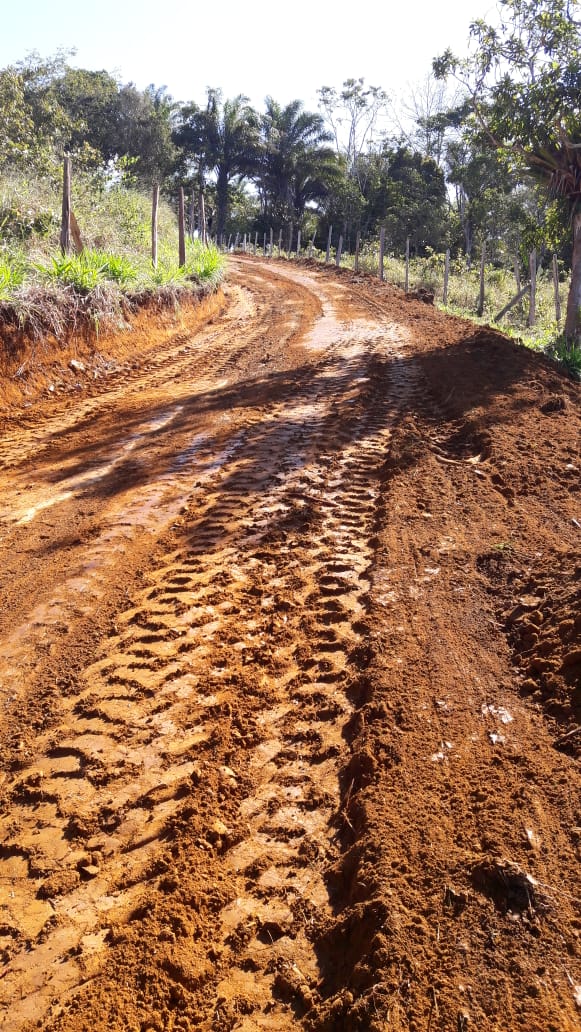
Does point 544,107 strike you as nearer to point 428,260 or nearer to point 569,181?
point 569,181

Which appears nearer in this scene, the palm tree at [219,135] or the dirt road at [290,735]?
the dirt road at [290,735]

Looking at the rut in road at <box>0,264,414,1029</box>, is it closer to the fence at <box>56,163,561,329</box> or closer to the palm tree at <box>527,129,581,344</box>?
the fence at <box>56,163,561,329</box>

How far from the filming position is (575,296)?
11508 millimetres

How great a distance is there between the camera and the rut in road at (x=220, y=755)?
1875mm

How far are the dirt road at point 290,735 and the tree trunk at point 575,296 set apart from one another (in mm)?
6906

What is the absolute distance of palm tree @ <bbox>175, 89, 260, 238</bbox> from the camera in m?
35.6

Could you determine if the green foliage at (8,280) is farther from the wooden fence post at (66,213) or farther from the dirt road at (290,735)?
the dirt road at (290,735)

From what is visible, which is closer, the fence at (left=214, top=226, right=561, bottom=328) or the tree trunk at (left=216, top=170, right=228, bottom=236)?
the fence at (left=214, top=226, right=561, bottom=328)

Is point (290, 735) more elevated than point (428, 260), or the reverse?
point (428, 260)

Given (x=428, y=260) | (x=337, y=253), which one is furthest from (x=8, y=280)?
(x=337, y=253)

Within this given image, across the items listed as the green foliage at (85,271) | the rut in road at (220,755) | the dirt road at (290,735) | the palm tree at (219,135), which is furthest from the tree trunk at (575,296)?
the palm tree at (219,135)

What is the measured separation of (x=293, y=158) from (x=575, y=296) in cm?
2841

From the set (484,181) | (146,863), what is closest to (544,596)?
(146,863)

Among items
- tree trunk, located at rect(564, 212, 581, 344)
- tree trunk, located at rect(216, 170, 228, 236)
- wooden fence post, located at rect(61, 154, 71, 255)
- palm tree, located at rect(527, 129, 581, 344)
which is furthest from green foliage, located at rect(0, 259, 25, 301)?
tree trunk, located at rect(216, 170, 228, 236)
